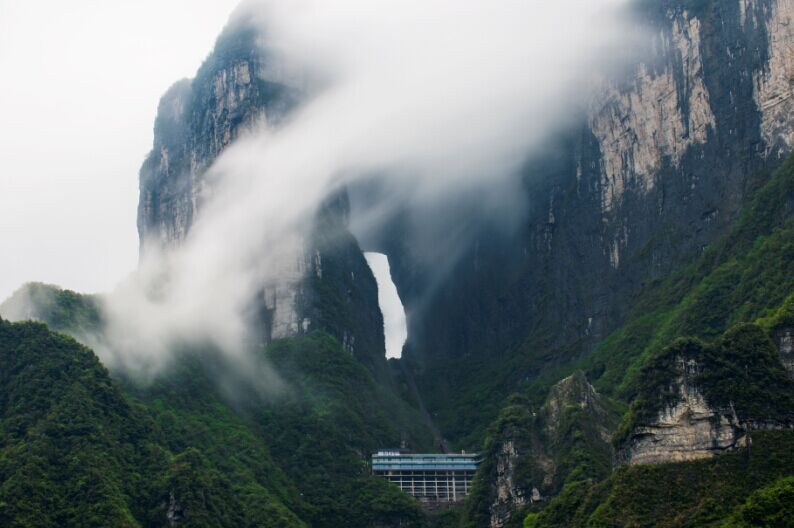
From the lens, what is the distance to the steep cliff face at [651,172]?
538ft

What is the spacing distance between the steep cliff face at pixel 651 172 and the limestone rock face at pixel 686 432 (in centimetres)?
5644

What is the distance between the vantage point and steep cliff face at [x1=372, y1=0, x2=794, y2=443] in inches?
6462

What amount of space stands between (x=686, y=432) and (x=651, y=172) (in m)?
73.7

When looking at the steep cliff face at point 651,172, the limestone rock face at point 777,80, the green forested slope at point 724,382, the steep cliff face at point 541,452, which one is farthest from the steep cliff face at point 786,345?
the steep cliff face at point 651,172

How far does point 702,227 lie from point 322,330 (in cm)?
4699

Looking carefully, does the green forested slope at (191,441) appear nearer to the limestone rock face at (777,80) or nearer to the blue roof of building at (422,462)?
the blue roof of building at (422,462)

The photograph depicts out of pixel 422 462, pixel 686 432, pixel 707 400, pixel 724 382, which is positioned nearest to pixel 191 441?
pixel 422 462

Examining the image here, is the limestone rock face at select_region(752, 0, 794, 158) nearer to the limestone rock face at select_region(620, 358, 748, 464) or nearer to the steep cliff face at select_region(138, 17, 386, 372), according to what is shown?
the limestone rock face at select_region(620, 358, 748, 464)

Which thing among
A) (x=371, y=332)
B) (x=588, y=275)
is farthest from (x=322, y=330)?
(x=588, y=275)

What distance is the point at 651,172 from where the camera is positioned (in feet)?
584

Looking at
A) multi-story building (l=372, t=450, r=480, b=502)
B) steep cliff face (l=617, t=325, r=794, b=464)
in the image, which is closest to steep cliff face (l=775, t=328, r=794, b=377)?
steep cliff face (l=617, t=325, r=794, b=464)

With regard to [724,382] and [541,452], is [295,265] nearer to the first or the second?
[541,452]

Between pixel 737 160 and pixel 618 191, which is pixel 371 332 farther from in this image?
pixel 737 160

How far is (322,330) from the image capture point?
601 feet
